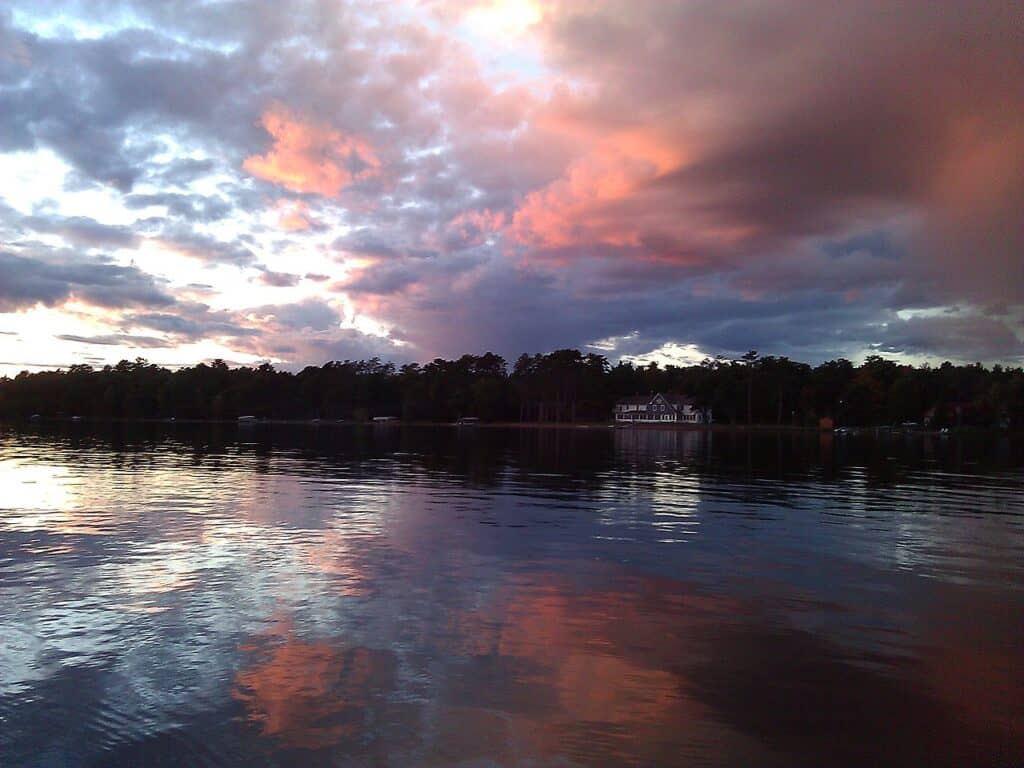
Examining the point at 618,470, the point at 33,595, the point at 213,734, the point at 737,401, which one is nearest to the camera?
the point at 213,734

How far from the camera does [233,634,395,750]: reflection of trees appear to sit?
8070mm

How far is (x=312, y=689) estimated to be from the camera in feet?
29.9

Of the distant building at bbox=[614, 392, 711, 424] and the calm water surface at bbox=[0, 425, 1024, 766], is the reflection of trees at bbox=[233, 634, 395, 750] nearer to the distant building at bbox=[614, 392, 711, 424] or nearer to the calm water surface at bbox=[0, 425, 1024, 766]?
the calm water surface at bbox=[0, 425, 1024, 766]

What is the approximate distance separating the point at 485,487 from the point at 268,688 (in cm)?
2467

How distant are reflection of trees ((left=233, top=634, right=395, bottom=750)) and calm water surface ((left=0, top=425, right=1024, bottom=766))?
4cm

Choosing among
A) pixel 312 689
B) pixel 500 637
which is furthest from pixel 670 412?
pixel 312 689

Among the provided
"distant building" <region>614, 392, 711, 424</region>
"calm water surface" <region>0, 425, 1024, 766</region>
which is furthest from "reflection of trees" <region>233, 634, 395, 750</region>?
"distant building" <region>614, 392, 711, 424</region>

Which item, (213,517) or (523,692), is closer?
(523,692)

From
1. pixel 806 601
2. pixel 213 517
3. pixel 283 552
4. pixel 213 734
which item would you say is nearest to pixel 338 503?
pixel 213 517

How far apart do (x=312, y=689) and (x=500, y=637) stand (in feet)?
10.5

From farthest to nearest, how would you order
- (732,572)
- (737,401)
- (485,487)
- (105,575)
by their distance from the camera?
(737,401)
(485,487)
(732,572)
(105,575)

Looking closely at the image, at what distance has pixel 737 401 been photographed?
185 metres

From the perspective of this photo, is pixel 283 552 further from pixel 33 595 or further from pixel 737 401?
pixel 737 401

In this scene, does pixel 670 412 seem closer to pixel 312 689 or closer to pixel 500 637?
pixel 500 637
